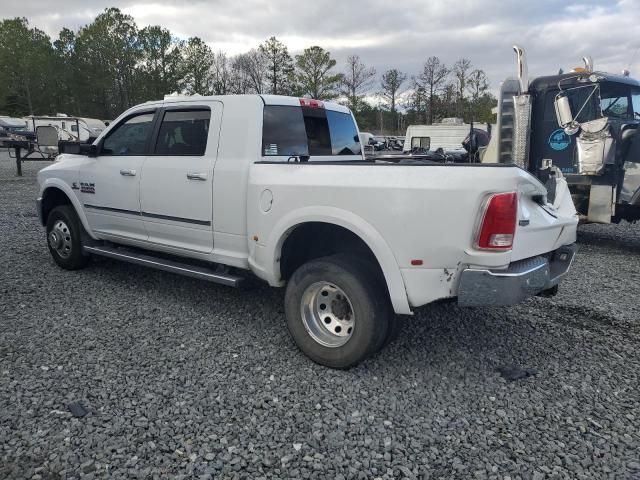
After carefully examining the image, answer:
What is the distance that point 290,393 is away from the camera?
10.4 feet

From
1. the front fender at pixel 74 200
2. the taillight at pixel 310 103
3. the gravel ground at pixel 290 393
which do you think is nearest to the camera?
the gravel ground at pixel 290 393

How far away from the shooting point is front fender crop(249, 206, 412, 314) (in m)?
3.09

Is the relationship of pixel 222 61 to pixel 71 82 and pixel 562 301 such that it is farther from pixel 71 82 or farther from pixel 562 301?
pixel 562 301

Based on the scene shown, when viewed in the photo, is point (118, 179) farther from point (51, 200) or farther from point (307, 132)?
point (307, 132)

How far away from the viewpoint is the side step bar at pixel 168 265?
4.04 meters

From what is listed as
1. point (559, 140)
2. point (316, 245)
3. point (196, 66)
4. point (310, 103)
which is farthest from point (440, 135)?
point (196, 66)

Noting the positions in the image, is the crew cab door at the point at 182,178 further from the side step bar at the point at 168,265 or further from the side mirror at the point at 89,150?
the side mirror at the point at 89,150

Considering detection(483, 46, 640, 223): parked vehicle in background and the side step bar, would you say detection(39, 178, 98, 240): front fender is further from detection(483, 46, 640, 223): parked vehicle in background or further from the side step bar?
detection(483, 46, 640, 223): parked vehicle in background

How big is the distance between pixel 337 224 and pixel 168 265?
1.92 meters

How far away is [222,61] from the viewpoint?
5553 cm

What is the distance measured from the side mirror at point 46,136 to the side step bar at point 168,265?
1348 centimetres

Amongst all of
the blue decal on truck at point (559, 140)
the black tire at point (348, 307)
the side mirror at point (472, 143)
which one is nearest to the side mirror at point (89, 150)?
the black tire at point (348, 307)

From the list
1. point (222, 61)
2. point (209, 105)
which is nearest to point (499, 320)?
point (209, 105)

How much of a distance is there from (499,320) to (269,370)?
2.24m
